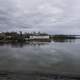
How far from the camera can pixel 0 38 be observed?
123m

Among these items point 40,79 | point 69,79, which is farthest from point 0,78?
point 69,79

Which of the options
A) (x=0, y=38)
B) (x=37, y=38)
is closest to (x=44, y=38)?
(x=37, y=38)

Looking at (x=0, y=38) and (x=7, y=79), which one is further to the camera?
(x=0, y=38)

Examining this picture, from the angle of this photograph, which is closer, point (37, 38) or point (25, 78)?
point (25, 78)

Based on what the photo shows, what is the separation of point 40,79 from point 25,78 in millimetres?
1129

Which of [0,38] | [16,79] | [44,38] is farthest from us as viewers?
[44,38]

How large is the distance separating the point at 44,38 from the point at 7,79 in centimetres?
12218

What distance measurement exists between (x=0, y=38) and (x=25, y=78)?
115560 mm

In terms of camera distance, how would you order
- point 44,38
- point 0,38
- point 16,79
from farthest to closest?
point 44,38, point 0,38, point 16,79

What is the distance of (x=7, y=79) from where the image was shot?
10930mm

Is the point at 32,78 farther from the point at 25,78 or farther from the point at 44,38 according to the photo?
the point at 44,38

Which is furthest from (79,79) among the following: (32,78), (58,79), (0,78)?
(0,78)

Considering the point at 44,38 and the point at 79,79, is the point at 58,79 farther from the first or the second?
the point at 44,38

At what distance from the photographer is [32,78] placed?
11438 mm
